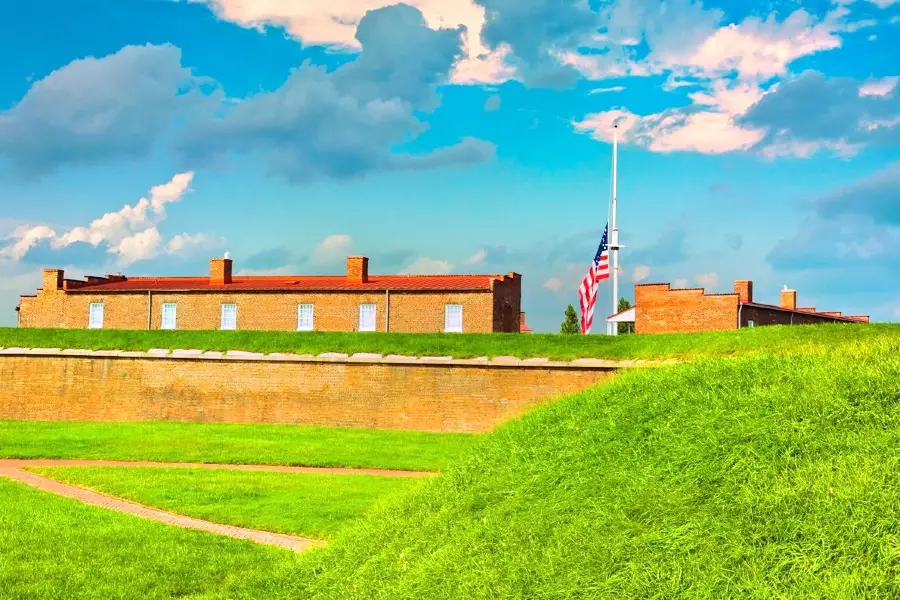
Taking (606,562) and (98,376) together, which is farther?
(98,376)

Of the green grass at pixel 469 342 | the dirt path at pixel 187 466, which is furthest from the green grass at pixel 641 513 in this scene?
the green grass at pixel 469 342

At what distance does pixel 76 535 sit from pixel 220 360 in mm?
14996

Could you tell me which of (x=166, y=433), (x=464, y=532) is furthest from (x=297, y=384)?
(x=464, y=532)

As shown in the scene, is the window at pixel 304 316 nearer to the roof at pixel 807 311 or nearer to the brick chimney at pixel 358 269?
the brick chimney at pixel 358 269

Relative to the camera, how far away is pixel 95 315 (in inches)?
1438

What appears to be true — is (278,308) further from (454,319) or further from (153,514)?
(153,514)

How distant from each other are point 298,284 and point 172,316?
Answer: 5947 mm

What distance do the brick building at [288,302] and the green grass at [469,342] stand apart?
8291 millimetres

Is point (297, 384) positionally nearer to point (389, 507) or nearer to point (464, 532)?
point (389, 507)

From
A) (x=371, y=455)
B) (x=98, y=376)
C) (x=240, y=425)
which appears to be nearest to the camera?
(x=371, y=455)

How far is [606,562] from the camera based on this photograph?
555cm

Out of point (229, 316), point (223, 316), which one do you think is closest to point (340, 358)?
point (229, 316)

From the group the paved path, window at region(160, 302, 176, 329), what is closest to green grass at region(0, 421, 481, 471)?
the paved path

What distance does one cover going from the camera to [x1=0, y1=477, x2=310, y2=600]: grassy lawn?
7625 millimetres
